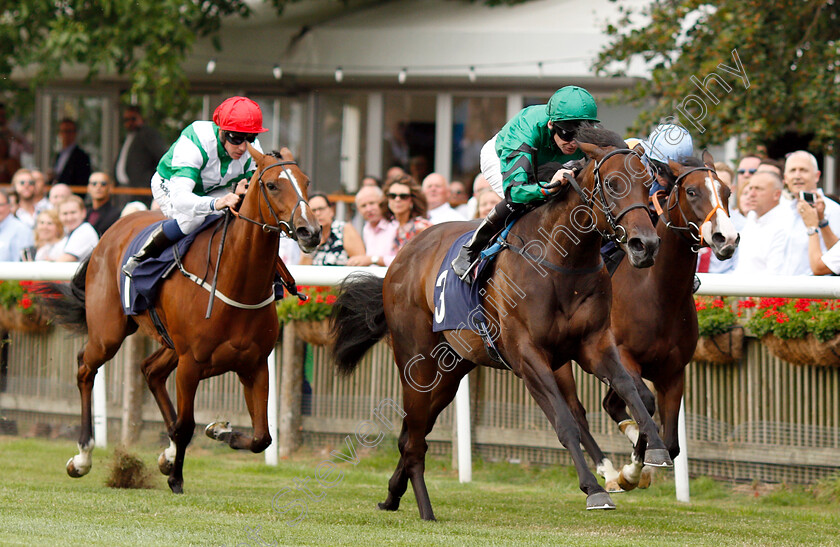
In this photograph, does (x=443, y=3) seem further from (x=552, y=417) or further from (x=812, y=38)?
(x=552, y=417)

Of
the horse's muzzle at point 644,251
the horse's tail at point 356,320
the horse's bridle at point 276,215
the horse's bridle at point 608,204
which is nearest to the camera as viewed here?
the horse's muzzle at point 644,251

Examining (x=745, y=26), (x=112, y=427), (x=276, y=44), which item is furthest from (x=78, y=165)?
(x=745, y=26)

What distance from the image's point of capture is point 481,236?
16.6 ft

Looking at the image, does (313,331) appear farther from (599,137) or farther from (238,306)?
(599,137)

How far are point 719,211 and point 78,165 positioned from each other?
901 cm

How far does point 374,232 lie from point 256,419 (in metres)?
2.63

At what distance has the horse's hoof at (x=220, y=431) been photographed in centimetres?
573

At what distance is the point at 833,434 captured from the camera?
5969 millimetres

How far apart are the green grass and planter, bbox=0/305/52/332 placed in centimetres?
116

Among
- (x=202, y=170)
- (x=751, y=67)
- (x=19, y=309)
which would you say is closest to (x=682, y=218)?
(x=202, y=170)

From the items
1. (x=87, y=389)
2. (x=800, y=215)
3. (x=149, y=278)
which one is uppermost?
(x=800, y=215)

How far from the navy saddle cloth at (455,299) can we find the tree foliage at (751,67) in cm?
328

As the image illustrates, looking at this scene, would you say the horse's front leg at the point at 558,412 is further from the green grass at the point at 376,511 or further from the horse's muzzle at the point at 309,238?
the horse's muzzle at the point at 309,238

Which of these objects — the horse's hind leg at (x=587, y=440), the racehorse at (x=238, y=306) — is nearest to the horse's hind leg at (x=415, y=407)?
the horse's hind leg at (x=587, y=440)
